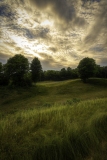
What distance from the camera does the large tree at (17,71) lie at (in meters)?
31.4

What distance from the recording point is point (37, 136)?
3.04 meters

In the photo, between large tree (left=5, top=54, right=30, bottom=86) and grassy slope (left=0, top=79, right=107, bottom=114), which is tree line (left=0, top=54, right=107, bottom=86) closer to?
large tree (left=5, top=54, right=30, bottom=86)

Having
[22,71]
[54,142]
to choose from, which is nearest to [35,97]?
[22,71]

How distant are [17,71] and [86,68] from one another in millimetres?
25497

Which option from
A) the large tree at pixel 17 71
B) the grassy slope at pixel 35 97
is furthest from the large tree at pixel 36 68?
the grassy slope at pixel 35 97

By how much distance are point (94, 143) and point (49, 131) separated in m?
1.48

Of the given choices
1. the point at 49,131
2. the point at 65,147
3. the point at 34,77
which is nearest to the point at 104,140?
the point at 65,147

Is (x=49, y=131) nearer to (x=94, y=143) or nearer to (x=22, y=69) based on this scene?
(x=94, y=143)

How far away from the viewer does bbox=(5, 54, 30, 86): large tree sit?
31420 mm

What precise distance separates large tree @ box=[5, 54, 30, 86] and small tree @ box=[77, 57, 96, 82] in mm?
20816

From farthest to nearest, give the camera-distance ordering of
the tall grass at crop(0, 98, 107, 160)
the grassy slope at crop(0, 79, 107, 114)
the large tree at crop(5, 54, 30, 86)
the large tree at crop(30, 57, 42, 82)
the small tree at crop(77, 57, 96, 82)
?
the large tree at crop(30, 57, 42, 82), the small tree at crop(77, 57, 96, 82), the large tree at crop(5, 54, 30, 86), the grassy slope at crop(0, 79, 107, 114), the tall grass at crop(0, 98, 107, 160)

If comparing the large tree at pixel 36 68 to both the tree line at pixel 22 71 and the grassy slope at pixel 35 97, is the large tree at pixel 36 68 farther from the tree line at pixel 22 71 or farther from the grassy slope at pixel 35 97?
the grassy slope at pixel 35 97

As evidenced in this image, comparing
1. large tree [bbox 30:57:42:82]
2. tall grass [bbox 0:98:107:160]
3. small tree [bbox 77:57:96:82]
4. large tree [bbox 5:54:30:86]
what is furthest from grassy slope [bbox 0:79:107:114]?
large tree [bbox 30:57:42:82]

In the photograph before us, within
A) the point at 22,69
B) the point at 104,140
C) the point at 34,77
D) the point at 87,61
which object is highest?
the point at 87,61
